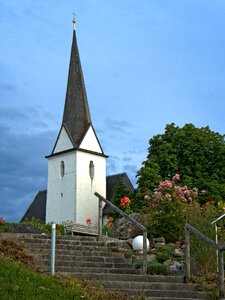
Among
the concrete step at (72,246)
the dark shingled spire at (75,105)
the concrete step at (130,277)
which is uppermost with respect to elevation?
the dark shingled spire at (75,105)

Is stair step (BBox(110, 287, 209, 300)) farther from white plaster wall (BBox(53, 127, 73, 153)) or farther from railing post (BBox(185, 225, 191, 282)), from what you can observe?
white plaster wall (BBox(53, 127, 73, 153))

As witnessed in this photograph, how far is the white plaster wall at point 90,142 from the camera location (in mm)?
53031

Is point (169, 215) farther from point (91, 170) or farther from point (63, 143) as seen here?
point (63, 143)

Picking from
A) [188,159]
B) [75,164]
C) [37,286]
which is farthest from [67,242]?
[75,164]

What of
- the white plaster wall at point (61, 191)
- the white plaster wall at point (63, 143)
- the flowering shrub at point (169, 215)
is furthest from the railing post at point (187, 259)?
the white plaster wall at point (63, 143)

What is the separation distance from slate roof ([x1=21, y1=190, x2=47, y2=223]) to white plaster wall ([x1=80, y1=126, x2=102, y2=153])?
8.35 metres

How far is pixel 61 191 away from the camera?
5253cm

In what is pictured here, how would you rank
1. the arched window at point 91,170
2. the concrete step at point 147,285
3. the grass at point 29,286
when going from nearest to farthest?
the grass at point 29,286
the concrete step at point 147,285
the arched window at point 91,170

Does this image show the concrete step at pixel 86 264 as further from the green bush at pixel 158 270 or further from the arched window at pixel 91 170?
the arched window at pixel 91 170

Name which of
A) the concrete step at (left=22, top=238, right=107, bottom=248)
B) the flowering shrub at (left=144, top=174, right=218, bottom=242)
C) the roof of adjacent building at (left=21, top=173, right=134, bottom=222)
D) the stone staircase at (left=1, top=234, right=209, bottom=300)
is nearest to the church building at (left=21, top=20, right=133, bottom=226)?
the roof of adjacent building at (left=21, top=173, right=134, bottom=222)

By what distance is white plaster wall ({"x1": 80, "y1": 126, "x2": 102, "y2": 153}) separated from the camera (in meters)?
53.0

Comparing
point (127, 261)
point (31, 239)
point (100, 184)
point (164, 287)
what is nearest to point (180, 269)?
point (127, 261)

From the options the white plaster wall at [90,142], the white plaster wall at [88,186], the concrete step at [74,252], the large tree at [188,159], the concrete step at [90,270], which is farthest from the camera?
the white plaster wall at [90,142]

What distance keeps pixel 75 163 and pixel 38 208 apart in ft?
29.0
